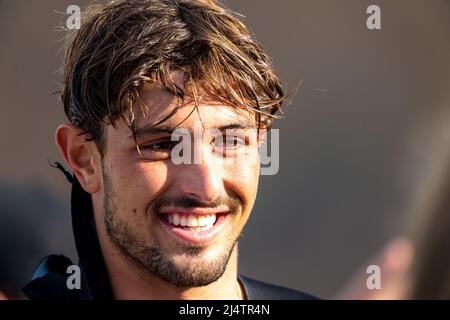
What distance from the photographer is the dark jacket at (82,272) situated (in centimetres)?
208

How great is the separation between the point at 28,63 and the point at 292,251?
1208mm

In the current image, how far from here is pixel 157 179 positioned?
6.31 feet

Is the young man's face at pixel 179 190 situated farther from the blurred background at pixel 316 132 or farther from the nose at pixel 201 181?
the blurred background at pixel 316 132

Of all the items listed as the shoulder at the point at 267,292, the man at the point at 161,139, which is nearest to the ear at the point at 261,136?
the man at the point at 161,139

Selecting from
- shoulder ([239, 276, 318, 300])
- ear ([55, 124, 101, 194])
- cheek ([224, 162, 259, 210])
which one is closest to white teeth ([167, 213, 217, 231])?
cheek ([224, 162, 259, 210])

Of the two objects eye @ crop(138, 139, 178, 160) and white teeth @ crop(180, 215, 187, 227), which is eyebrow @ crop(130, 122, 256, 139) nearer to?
eye @ crop(138, 139, 178, 160)

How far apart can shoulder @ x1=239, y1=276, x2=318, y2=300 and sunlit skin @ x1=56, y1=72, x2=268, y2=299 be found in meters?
0.26

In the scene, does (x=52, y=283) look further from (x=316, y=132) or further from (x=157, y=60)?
(x=316, y=132)

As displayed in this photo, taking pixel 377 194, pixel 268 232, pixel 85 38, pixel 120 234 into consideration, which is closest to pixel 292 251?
pixel 268 232

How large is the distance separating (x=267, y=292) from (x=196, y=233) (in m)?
0.52

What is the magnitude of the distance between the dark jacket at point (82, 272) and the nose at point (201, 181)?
0.38 meters

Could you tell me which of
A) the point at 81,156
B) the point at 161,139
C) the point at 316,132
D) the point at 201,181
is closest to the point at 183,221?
the point at 201,181

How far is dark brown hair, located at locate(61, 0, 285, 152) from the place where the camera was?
73.5 inches
